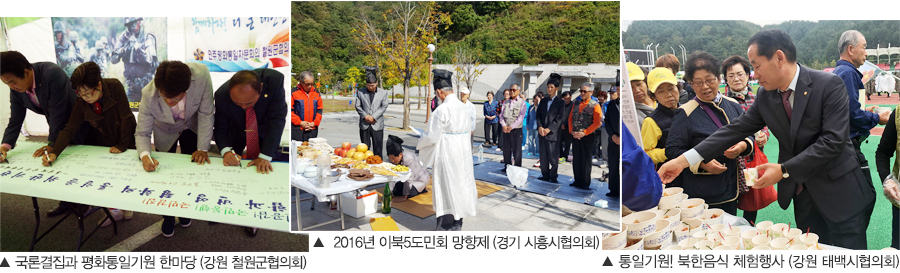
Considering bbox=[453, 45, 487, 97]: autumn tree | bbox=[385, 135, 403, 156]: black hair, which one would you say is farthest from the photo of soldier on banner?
bbox=[453, 45, 487, 97]: autumn tree

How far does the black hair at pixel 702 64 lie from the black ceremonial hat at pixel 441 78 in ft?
4.95

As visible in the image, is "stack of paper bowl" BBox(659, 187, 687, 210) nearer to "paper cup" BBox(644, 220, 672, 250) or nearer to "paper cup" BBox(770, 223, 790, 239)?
"paper cup" BBox(644, 220, 672, 250)

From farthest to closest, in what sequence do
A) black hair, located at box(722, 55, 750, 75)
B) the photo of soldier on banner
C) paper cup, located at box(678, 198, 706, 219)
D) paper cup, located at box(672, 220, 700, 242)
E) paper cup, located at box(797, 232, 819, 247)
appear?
1. black hair, located at box(722, 55, 750, 75)
2. the photo of soldier on banner
3. paper cup, located at box(678, 198, 706, 219)
4. paper cup, located at box(672, 220, 700, 242)
5. paper cup, located at box(797, 232, 819, 247)

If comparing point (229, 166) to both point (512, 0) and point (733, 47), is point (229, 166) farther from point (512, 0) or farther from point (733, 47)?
point (733, 47)

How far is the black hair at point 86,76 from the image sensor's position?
271cm

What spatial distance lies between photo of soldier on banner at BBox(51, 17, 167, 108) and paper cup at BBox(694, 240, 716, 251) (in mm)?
3089

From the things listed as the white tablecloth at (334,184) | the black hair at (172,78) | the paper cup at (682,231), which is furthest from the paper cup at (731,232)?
the black hair at (172,78)

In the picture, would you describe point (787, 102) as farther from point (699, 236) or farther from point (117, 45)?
point (117, 45)

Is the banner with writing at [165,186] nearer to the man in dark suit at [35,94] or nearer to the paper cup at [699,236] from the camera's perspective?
the man in dark suit at [35,94]

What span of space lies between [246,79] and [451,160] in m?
1.32

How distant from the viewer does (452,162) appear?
2.78 metres

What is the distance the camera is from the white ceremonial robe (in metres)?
2.72

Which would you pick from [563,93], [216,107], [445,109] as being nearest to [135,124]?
[216,107]

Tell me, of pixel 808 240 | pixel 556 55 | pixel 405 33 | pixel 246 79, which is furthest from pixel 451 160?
pixel 808 240
